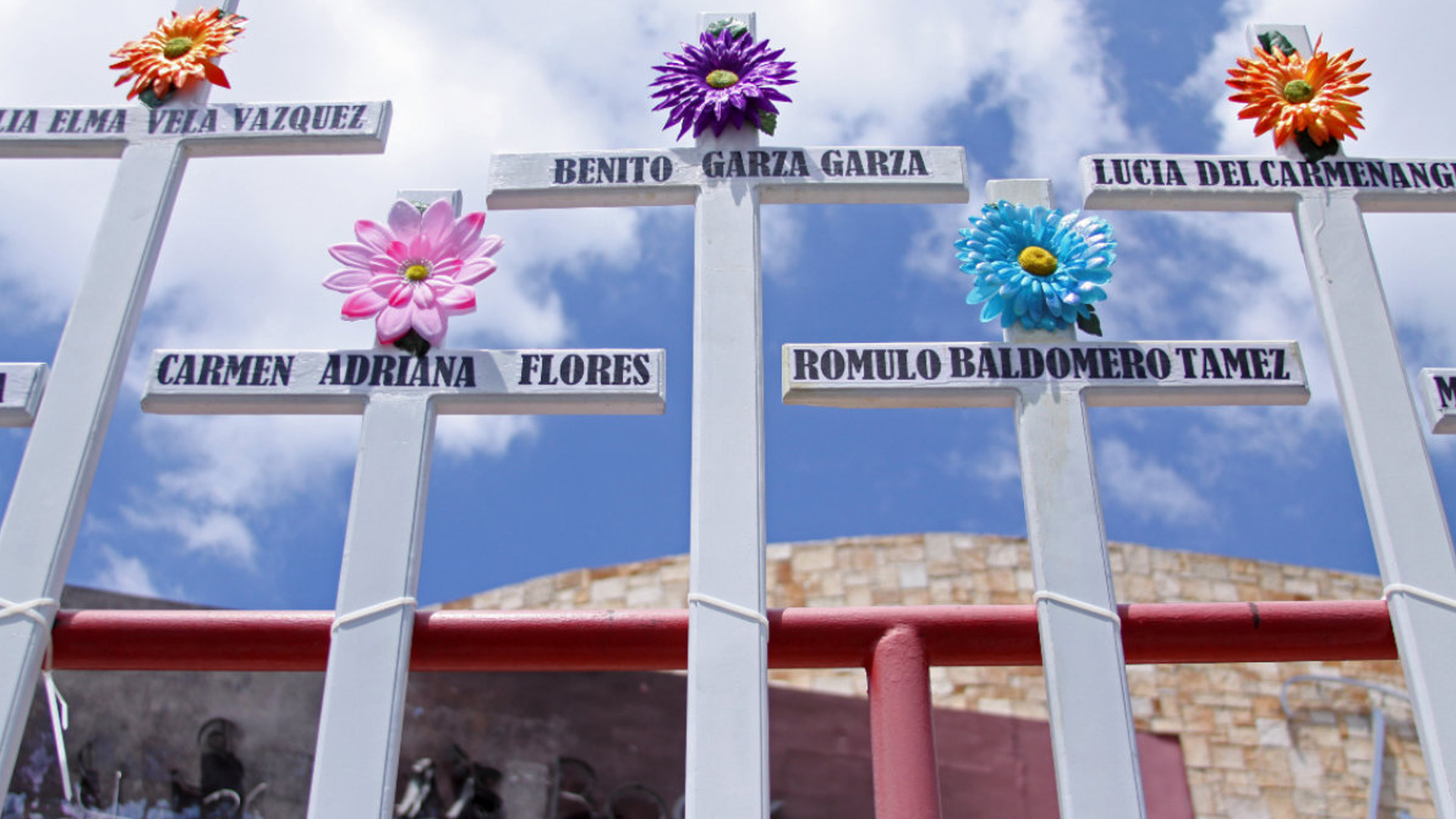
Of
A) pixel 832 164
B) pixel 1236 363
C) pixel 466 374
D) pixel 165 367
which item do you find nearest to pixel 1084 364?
pixel 1236 363

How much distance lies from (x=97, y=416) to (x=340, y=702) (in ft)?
4.43

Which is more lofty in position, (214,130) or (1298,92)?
(1298,92)

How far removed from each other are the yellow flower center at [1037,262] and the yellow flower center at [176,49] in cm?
336

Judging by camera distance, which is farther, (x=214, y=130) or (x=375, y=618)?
(x=214, y=130)

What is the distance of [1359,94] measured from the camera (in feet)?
17.9

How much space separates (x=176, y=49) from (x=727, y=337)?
105 inches

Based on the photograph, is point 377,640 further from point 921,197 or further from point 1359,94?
point 1359,94

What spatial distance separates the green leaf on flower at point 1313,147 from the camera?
17.4 feet

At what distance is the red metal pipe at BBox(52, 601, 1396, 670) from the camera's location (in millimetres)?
4426

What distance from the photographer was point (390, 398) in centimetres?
466

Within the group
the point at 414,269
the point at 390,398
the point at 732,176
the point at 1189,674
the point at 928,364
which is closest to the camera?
the point at 390,398

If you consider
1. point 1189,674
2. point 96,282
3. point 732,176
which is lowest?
point 96,282

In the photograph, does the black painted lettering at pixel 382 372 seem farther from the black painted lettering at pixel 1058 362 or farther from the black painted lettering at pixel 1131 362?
the black painted lettering at pixel 1131 362

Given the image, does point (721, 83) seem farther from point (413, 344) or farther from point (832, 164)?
point (413, 344)
